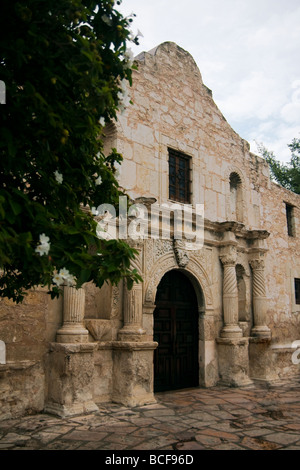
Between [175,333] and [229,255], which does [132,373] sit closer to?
[175,333]

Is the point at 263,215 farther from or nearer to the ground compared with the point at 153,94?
nearer to the ground

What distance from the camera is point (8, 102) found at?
2787 millimetres

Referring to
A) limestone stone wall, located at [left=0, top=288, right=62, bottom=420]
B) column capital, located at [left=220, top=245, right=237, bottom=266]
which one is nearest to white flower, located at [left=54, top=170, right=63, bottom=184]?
limestone stone wall, located at [left=0, top=288, right=62, bottom=420]

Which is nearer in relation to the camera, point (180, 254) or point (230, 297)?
point (180, 254)

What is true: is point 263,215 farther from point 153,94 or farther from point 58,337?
point 58,337

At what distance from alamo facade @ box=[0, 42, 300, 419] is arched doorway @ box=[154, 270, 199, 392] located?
2 cm

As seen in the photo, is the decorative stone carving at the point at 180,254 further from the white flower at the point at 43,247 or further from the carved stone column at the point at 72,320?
the white flower at the point at 43,247

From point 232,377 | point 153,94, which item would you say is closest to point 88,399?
point 232,377

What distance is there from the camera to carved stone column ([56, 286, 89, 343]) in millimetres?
5852

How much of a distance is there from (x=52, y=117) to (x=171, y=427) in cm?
416

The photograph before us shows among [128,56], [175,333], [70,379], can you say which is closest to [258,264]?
[175,333]

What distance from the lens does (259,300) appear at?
30.8ft
